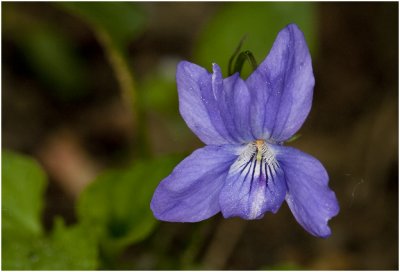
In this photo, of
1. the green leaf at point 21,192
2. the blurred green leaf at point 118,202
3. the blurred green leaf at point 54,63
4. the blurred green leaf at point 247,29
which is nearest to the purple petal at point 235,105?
the blurred green leaf at point 118,202

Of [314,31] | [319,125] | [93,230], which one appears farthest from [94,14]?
[319,125]

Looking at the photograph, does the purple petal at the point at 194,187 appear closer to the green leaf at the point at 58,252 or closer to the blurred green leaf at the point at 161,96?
the green leaf at the point at 58,252

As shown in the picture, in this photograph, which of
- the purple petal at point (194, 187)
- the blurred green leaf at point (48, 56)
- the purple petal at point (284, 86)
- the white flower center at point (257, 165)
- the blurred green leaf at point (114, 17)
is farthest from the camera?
the blurred green leaf at point (48, 56)

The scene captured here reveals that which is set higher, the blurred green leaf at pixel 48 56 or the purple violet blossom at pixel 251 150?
the blurred green leaf at pixel 48 56

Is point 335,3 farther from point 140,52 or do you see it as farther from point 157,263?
point 157,263

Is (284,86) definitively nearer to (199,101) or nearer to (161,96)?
(199,101)

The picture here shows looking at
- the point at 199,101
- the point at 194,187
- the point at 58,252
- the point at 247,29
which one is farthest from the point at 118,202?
the point at 247,29

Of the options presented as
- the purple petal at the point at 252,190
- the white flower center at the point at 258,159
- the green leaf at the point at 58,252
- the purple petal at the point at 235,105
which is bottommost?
the green leaf at the point at 58,252
